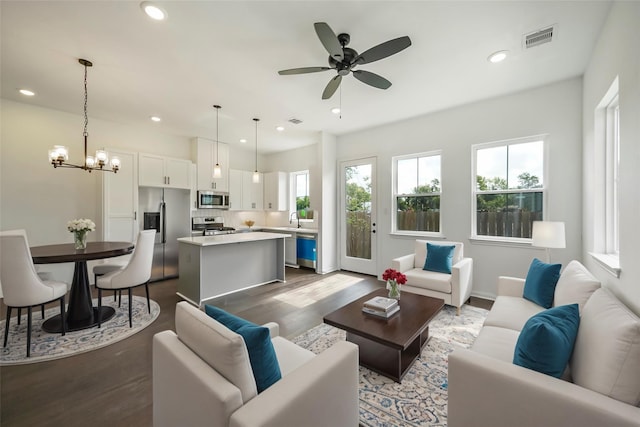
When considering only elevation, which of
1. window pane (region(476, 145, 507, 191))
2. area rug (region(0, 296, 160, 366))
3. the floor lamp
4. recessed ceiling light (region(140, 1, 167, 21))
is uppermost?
recessed ceiling light (region(140, 1, 167, 21))

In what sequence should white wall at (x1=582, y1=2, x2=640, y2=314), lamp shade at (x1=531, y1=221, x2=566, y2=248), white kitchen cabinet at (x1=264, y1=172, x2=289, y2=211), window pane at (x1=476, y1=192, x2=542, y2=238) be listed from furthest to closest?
white kitchen cabinet at (x1=264, y1=172, x2=289, y2=211)
window pane at (x1=476, y1=192, x2=542, y2=238)
lamp shade at (x1=531, y1=221, x2=566, y2=248)
white wall at (x1=582, y1=2, x2=640, y2=314)

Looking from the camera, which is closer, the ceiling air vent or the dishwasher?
the ceiling air vent

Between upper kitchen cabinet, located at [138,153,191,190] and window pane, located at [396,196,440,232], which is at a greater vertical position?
upper kitchen cabinet, located at [138,153,191,190]

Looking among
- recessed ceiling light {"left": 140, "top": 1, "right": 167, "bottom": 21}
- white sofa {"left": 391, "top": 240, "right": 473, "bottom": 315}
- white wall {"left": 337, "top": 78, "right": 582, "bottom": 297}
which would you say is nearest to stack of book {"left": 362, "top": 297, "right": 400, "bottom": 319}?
white sofa {"left": 391, "top": 240, "right": 473, "bottom": 315}

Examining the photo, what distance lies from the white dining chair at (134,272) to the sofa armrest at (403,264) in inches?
125

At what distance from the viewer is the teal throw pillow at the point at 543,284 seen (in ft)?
7.21

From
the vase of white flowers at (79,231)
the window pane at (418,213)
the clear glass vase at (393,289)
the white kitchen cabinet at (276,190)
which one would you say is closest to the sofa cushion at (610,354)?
the clear glass vase at (393,289)

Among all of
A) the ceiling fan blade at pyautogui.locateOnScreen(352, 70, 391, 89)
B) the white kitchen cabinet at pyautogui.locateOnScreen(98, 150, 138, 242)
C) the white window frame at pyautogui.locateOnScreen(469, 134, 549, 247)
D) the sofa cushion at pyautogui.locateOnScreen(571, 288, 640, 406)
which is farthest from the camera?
the white kitchen cabinet at pyautogui.locateOnScreen(98, 150, 138, 242)

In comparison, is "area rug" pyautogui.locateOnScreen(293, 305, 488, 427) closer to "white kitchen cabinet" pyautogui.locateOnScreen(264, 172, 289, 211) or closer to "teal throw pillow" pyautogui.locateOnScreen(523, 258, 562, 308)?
"teal throw pillow" pyautogui.locateOnScreen(523, 258, 562, 308)

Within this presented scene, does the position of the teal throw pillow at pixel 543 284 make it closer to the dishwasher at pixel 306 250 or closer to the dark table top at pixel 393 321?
the dark table top at pixel 393 321

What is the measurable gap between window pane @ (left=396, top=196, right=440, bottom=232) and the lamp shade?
158cm

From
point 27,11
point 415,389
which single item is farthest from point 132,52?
point 415,389

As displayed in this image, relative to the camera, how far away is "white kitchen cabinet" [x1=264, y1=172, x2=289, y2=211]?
6.50 meters

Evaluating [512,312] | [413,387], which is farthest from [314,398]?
[512,312]
